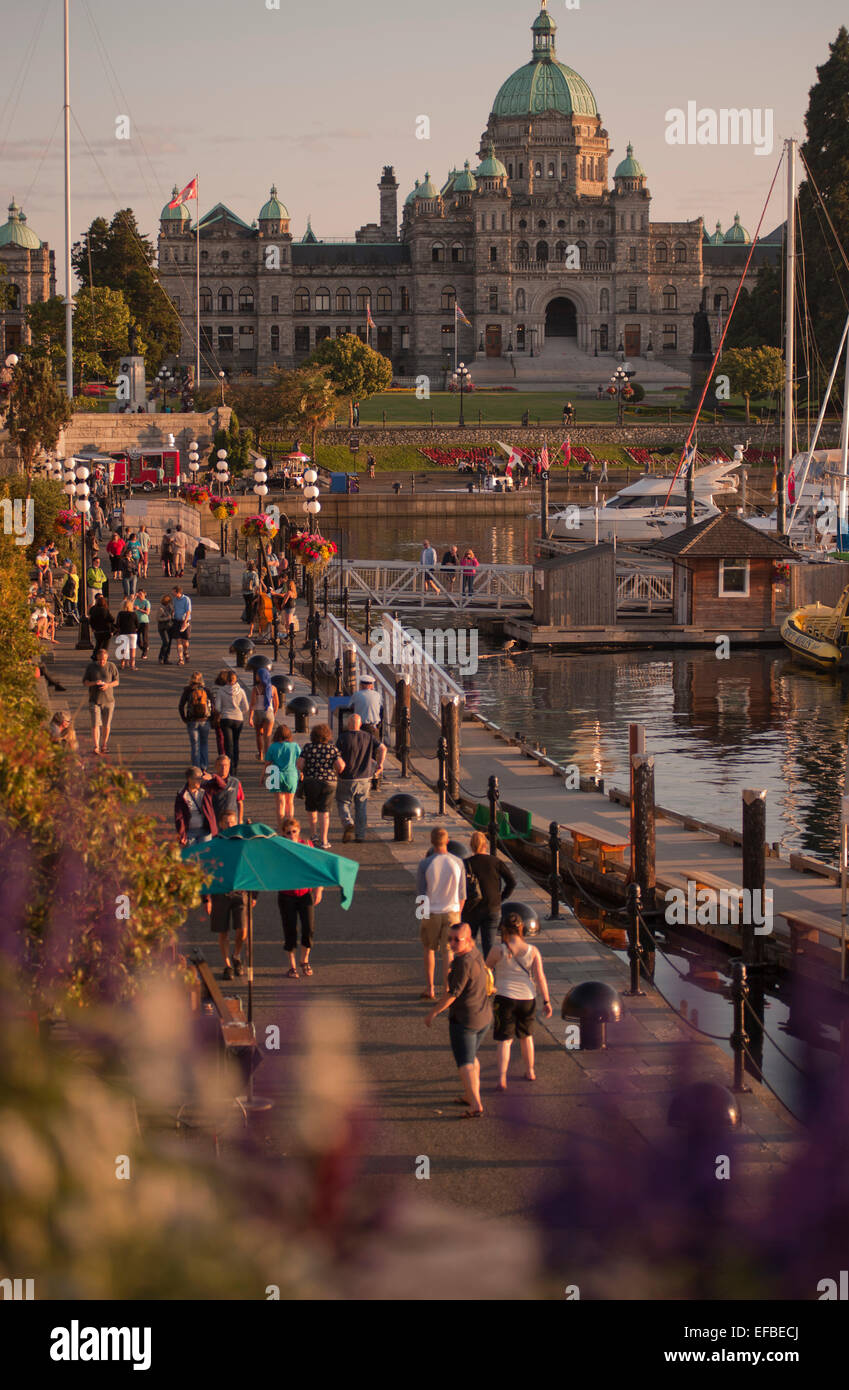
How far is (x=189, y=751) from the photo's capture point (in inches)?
846

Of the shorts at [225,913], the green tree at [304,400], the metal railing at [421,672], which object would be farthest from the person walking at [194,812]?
the green tree at [304,400]

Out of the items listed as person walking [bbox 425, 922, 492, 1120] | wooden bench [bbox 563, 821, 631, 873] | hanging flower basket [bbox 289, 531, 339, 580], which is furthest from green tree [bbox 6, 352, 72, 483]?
person walking [bbox 425, 922, 492, 1120]

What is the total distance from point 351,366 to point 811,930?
314 ft

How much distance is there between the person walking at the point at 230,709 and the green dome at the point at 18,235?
138 meters

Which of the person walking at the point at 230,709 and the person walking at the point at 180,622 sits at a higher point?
the person walking at the point at 180,622

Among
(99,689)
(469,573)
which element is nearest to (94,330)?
(469,573)

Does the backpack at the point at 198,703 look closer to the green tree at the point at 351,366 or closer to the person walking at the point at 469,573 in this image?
the person walking at the point at 469,573

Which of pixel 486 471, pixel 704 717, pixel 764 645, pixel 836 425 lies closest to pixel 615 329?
pixel 836 425

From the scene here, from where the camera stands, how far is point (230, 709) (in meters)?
20.1

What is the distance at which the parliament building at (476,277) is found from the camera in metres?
142

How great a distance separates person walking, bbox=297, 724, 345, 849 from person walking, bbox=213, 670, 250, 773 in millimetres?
3536

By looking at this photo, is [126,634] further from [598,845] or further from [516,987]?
[516,987]

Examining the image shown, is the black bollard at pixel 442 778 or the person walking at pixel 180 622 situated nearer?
the black bollard at pixel 442 778

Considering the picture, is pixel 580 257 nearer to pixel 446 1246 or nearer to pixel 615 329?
pixel 615 329
